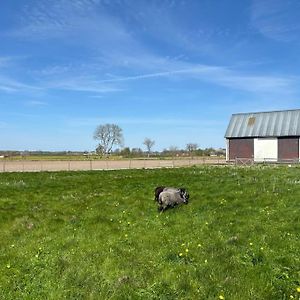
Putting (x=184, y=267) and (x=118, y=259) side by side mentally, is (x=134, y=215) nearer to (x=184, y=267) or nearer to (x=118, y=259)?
(x=118, y=259)

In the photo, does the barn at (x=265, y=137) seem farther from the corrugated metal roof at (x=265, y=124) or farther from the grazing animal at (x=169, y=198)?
the grazing animal at (x=169, y=198)

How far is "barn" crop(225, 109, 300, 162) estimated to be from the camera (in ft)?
200

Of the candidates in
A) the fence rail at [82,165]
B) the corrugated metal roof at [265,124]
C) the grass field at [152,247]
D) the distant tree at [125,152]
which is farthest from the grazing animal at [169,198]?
the distant tree at [125,152]

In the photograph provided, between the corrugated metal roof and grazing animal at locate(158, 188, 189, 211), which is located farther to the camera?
the corrugated metal roof

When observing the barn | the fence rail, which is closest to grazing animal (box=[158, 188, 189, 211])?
the fence rail

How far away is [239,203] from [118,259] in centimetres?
687

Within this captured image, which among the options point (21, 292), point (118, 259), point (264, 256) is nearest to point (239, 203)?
point (264, 256)

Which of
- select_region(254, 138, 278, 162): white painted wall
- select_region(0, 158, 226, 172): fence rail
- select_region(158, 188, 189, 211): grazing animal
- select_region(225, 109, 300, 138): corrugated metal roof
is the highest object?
select_region(225, 109, 300, 138): corrugated metal roof

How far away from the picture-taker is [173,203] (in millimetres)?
15695

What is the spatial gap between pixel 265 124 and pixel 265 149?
4.28 m

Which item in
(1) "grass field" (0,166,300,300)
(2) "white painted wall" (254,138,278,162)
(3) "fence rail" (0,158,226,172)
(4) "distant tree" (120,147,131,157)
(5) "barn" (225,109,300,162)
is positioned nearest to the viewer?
(1) "grass field" (0,166,300,300)

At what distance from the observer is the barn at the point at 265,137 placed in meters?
60.8

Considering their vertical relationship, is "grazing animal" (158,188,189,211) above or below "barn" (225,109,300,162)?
below

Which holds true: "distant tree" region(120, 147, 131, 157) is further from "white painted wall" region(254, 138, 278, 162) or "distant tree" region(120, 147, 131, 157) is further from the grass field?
the grass field
